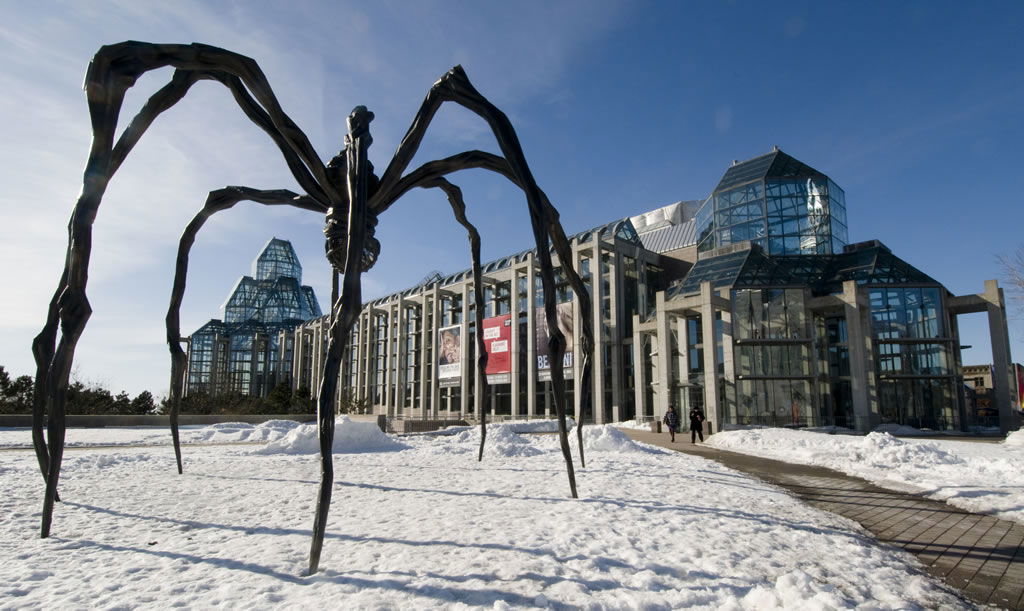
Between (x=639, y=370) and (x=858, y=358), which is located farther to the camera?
(x=639, y=370)

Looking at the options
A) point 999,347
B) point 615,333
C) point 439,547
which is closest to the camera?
point 439,547

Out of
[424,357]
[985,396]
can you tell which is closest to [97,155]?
[424,357]

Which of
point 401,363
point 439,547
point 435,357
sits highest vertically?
point 435,357

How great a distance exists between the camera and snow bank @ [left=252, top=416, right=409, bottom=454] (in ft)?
37.4

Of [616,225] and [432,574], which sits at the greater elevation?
[616,225]

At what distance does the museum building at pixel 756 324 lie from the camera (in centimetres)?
2789

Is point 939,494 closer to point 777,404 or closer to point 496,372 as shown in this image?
point 777,404

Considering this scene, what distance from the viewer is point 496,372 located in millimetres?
45562

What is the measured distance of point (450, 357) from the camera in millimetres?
50938

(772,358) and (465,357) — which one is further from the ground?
(465,357)

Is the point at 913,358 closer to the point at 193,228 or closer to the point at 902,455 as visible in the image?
the point at 902,455

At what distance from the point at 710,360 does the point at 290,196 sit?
85.7 ft

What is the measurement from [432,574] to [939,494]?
7932 mm

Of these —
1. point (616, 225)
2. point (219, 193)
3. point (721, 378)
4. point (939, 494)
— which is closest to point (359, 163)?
point (219, 193)
